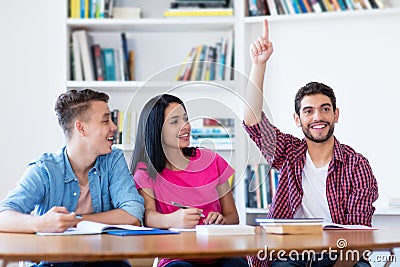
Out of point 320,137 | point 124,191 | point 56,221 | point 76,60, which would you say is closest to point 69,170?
point 124,191

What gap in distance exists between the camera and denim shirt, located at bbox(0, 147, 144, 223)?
2.08 m

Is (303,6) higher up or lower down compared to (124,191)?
higher up

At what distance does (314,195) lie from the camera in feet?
7.69

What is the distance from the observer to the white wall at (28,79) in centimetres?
356

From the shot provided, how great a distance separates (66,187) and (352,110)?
1.80 metres

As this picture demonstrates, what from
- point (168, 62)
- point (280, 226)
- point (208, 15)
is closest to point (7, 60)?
point (168, 62)

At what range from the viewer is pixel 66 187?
2.17 meters

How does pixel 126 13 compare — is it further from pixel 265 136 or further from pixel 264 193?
pixel 265 136

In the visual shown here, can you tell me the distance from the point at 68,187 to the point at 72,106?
1.03ft

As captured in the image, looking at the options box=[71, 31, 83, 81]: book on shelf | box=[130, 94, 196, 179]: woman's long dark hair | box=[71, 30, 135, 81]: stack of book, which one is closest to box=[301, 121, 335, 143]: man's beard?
box=[130, 94, 196, 179]: woman's long dark hair

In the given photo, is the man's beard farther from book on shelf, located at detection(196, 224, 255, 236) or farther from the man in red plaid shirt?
book on shelf, located at detection(196, 224, 255, 236)

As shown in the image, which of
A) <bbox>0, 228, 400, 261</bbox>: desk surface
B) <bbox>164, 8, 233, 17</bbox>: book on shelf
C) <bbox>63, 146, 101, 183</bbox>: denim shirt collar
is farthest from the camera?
<bbox>164, 8, 233, 17</bbox>: book on shelf

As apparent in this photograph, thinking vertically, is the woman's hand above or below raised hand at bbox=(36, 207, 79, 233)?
below

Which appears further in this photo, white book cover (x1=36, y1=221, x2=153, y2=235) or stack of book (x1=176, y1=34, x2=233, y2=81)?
stack of book (x1=176, y1=34, x2=233, y2=81)
